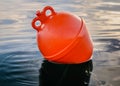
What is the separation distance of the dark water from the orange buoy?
40 cm

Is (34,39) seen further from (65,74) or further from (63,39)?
(63,39)

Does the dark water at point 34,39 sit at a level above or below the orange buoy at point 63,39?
below

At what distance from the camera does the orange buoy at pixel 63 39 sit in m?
5.20

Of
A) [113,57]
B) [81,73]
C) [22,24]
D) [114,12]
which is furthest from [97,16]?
[81,73]

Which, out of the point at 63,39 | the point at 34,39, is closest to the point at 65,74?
the point at 63,39

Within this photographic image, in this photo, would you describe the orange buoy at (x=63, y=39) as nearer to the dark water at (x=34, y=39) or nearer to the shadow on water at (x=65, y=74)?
the shadow on water at (x=65, y=74)

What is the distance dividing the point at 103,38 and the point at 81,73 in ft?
6.92

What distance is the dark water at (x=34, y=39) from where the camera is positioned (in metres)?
5.29

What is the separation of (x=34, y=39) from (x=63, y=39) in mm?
2228

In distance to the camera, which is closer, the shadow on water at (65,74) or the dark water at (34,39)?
the shadow on water at (65,74)

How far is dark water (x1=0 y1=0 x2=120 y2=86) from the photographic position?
208 inches

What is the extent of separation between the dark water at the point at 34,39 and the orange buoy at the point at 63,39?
15.7 inches

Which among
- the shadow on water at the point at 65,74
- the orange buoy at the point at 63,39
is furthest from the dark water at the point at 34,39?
the orange buoy at the point at 63,39

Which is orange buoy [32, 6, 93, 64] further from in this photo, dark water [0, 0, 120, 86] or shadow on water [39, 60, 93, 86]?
dark water [0, 0, 120, 86]
